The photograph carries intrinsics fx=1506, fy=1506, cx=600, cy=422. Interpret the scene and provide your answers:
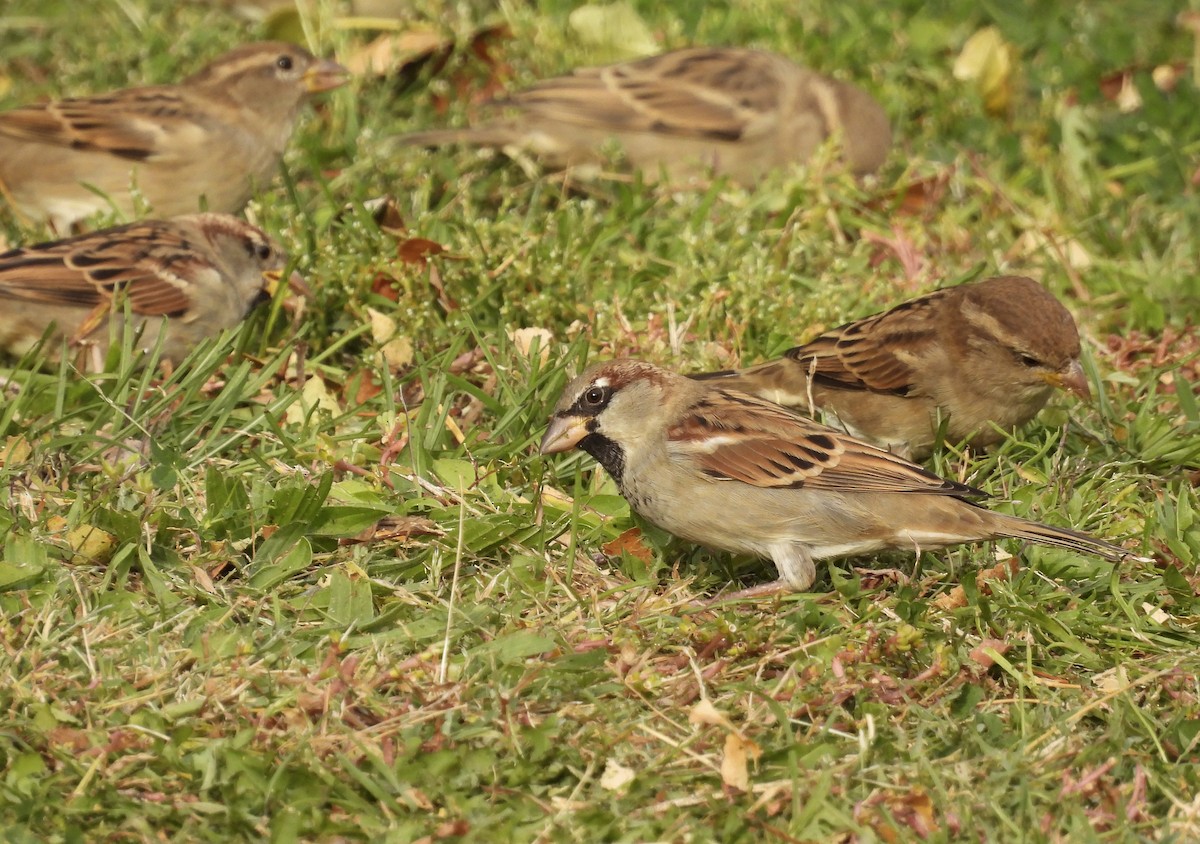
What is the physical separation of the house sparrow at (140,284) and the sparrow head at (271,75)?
4.26 ft

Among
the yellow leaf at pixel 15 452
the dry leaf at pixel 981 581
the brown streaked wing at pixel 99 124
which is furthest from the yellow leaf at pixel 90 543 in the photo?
the brown streaked wing at pixel 99 124

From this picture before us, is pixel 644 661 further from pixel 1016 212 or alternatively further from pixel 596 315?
pixel 1016 212

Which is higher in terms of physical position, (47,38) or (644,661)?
(47,38)

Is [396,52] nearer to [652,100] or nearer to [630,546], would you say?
[652,100]

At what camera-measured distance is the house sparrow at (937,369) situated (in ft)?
16.8

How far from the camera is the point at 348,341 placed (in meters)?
5.54

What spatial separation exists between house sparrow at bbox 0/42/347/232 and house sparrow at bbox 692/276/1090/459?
2.79 meters

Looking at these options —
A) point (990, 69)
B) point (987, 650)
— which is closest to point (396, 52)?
point (990, 69)

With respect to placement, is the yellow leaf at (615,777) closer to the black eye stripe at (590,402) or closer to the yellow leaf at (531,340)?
the black eye stripe at (590,402)

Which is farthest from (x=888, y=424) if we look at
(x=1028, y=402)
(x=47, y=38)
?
(x=47, y=38)

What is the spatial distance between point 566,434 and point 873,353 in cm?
132

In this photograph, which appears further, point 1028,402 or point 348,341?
point 348,341

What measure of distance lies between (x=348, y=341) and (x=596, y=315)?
917 millimetres

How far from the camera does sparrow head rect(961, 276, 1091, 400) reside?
506 centimetres
